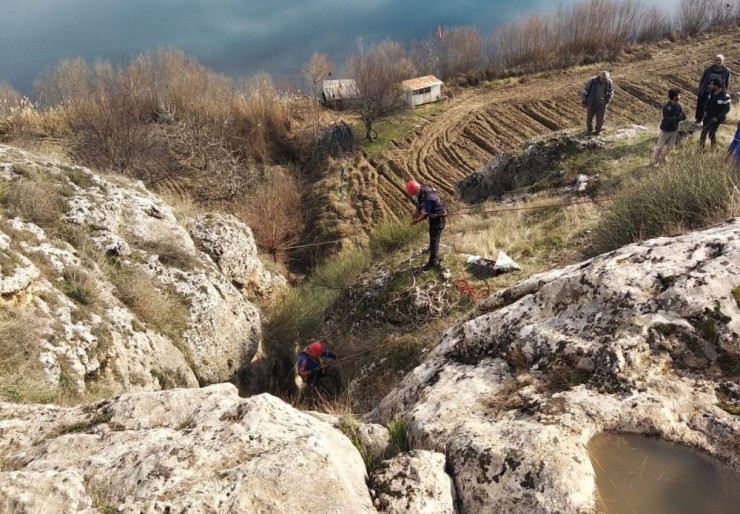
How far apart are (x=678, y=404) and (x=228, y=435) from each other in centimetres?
253

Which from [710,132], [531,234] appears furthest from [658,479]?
[710,132]

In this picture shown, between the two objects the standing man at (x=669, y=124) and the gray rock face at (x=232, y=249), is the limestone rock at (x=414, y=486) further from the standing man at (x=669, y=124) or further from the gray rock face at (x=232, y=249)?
the standing man at (x=669, y=124)

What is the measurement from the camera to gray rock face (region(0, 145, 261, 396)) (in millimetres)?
5113

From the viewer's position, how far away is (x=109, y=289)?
6363 millimetres

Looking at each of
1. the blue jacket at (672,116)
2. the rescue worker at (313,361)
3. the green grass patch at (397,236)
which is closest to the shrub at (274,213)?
the green grass patch at (397,236)

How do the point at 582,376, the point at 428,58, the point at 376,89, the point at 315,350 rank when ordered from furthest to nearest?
the point at 428,58 → the point at 376,89 → the point at 315,350 → the point at 582,376

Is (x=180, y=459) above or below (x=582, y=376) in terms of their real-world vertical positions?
above

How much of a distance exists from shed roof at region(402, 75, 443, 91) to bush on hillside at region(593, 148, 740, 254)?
19797 mm

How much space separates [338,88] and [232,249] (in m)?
19.1

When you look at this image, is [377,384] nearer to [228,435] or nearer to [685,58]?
[228,435]

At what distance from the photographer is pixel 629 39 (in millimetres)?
28188

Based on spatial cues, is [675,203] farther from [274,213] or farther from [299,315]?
[274,213]

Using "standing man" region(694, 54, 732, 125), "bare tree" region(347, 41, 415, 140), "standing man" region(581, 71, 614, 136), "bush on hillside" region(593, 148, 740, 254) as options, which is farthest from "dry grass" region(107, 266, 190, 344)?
"bare tree" region(347, 41, 415, 140)

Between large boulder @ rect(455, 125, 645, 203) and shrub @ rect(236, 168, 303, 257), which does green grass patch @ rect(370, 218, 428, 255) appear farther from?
shrub @ rect(236, 168, 303, 257)
